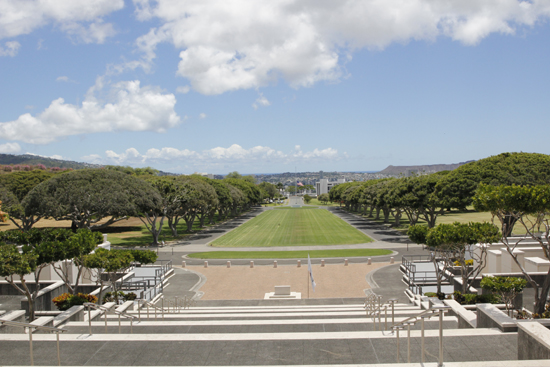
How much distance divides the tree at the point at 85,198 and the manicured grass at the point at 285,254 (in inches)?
386

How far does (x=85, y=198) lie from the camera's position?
4341 cm

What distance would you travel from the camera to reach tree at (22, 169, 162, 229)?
4278 centimetres

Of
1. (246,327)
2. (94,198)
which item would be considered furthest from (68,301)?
(94,198)

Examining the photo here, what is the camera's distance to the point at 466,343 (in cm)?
981

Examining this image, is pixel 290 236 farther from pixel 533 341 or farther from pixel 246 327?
pixel 533 341

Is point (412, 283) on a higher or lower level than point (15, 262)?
lower

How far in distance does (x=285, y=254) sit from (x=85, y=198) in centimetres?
2287

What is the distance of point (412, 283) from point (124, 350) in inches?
810

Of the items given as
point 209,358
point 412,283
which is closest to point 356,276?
point 412,283

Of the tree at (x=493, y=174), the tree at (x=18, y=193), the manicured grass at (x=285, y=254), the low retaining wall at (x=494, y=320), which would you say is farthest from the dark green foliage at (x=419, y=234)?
the tree at (x=18, y=193)

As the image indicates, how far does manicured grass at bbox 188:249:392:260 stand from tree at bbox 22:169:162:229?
386 inches

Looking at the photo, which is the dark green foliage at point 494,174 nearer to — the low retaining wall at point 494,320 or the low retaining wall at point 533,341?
the low retaining wall at point 494,320

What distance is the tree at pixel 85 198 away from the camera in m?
42.8

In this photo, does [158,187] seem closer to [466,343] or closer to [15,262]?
[15,262]
